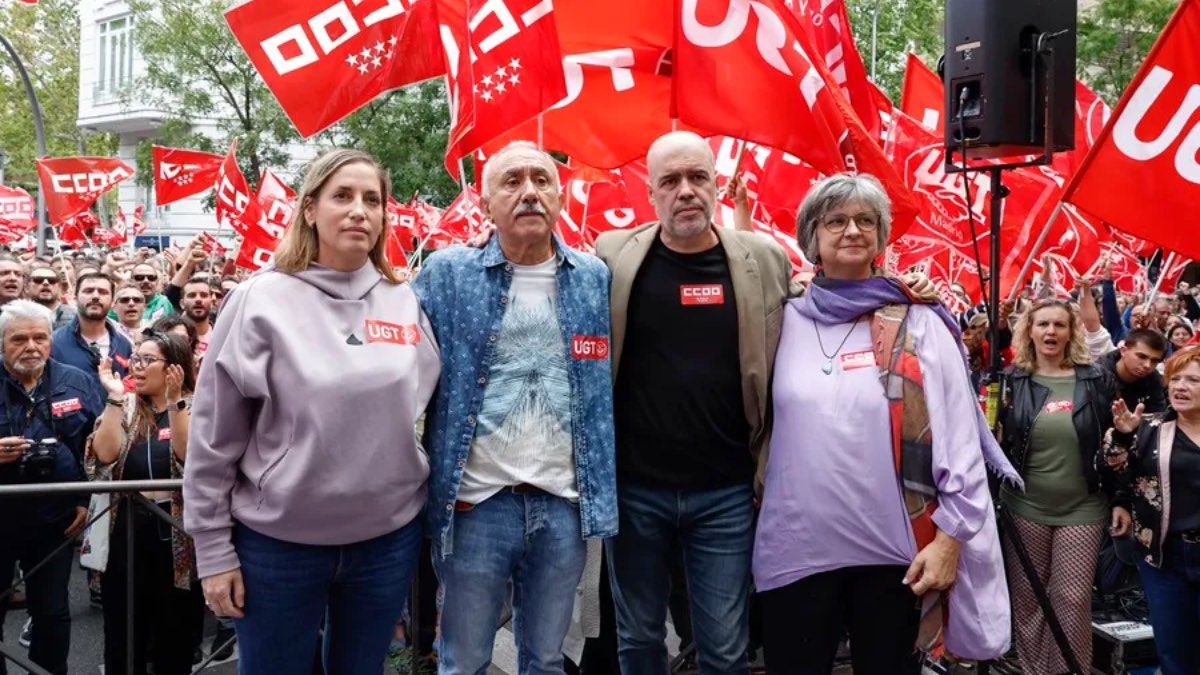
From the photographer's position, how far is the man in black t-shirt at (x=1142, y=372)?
19.7 ft

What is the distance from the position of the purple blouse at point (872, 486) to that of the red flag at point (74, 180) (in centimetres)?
1474

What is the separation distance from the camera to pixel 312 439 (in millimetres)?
2770

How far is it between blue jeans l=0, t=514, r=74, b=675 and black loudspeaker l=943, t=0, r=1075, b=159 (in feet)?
15.5

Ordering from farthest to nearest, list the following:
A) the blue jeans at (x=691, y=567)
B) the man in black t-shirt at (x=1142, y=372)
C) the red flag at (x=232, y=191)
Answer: the red flag at (x=232, y=191)
the man in black t-shirt at (x=1142, y=372)
the blue jeans at (x=691, y=567)

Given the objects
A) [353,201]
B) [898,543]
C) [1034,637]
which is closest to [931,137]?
[1034,637]

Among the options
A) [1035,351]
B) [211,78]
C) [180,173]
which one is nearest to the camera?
Answer: [1035,351]

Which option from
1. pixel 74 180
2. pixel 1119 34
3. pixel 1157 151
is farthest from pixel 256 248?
pixel 1119 34

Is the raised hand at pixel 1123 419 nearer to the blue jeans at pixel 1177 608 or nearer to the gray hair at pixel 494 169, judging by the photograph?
the blue jeans at pixel 1177 608

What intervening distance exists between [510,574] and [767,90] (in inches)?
107

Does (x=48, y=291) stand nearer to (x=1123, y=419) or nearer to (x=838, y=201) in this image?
(x=838, y=201)

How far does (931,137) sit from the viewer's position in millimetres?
7863

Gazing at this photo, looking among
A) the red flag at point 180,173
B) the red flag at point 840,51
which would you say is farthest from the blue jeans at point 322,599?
the red flag at point 180,173

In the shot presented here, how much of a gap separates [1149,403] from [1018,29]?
7.89ft

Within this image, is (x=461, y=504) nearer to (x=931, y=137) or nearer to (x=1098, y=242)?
(x=931, y=137)
